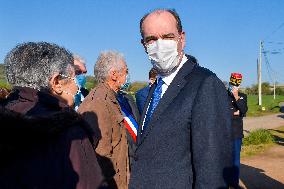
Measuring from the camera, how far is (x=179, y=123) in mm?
2750

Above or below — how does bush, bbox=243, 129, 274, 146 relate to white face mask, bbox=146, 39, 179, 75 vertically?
below

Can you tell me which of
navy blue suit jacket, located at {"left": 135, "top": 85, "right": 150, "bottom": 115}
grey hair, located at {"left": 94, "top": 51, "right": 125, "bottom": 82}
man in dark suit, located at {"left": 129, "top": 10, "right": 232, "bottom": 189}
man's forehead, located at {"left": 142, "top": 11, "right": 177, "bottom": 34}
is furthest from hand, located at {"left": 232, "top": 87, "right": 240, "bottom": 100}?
man's forehead, located at {"left": 142, "top": 11, "right": 177, "bottom": 34}

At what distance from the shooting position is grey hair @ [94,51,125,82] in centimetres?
446

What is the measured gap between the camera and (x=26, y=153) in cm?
217

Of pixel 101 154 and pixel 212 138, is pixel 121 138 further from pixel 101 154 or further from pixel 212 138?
pixel 212 138

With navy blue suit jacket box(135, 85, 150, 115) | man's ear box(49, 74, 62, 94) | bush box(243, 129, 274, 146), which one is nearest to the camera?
man's ear box(49, 74, 62, 94)

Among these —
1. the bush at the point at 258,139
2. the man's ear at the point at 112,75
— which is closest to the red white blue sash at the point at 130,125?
the man's ear at the point at 112,75

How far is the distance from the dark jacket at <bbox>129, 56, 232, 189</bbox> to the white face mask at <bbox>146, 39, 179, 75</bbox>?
0.12 metres

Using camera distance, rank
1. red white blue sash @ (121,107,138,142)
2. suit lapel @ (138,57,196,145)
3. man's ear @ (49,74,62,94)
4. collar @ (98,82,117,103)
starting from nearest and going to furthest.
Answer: man's ear @ (49,74,62,94) < suit lapel @ (138,57,196,145) < collar @ (98,82,117,103) < red white blue sash @ (121,107,138,142)

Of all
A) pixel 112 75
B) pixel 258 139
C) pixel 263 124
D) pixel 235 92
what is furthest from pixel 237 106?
pixel 263 124

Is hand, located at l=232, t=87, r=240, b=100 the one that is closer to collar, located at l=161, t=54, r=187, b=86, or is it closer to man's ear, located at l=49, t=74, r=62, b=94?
collar, located at l=161, t=54, r=187, b=86

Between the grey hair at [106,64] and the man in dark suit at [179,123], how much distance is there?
1.31 m

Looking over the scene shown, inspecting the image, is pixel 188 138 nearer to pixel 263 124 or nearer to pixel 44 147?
pixel 44 147

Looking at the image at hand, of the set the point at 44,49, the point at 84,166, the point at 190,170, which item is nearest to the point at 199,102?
the point at 190,170
